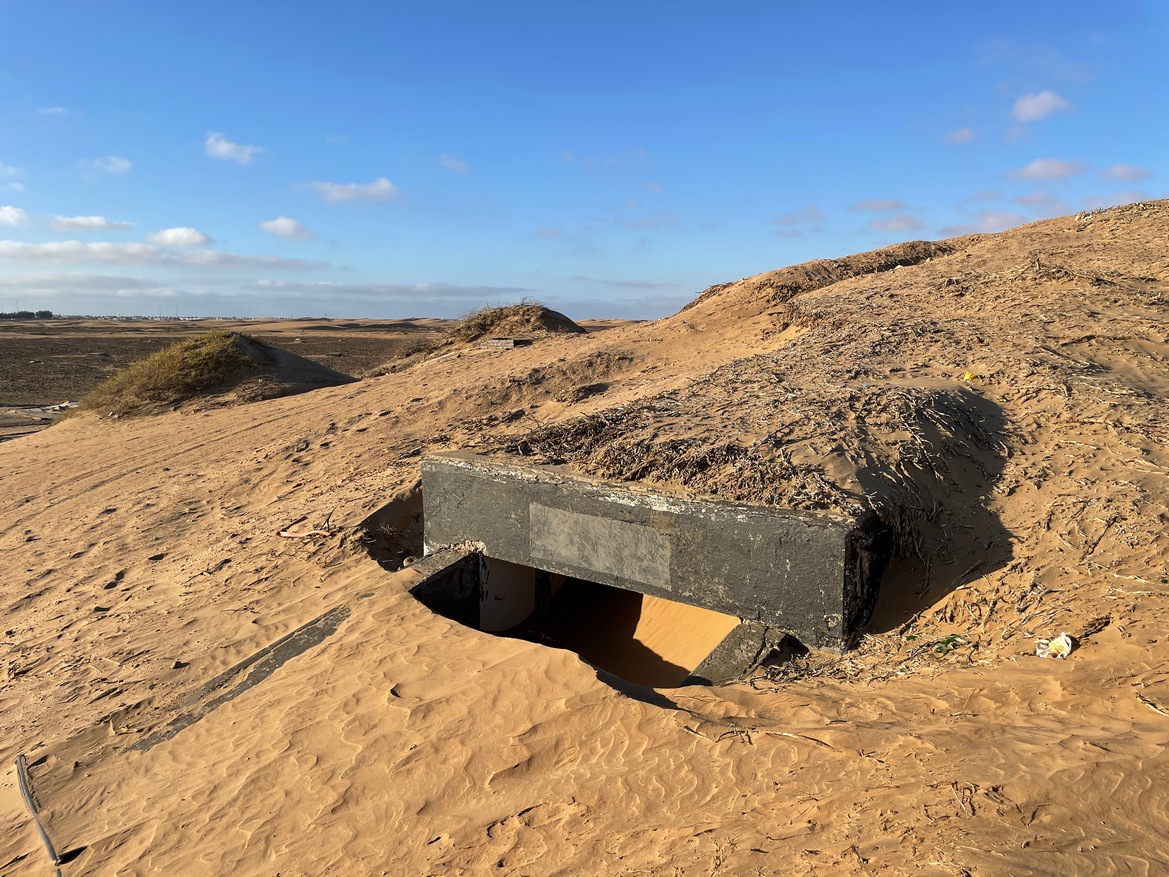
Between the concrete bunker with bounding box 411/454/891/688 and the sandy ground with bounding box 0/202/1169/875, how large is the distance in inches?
8.8

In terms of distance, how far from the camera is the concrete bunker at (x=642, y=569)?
13.8ft

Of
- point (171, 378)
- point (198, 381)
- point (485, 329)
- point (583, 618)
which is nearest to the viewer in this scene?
point (583, 618)

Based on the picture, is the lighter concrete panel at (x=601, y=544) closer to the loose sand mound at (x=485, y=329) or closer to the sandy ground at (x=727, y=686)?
the sandy ground at (x=727, y=686)

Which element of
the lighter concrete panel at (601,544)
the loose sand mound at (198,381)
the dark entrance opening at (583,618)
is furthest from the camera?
the loose sand mound at (198,381)

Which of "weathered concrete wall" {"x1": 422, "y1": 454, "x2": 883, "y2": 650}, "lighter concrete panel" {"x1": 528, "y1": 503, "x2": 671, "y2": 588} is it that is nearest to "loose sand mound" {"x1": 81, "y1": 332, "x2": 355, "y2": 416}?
"weathered concrete wall" {"x1": 422, "y1": 454, "x2": 883, "y2": 650}

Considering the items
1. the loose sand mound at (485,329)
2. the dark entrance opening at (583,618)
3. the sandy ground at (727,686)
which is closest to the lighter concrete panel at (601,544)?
the sandy ground at (727,686)

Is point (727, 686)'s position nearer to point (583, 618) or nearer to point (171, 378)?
point (583, 618)

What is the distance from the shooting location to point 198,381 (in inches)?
601

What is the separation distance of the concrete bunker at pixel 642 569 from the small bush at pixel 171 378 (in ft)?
37.8

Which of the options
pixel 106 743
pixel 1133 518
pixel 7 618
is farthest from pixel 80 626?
pixel 1133 518

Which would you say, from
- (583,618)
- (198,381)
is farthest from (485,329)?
(583,618)

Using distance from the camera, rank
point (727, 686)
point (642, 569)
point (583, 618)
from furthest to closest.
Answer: point (583, 618), point (642, 569), point (727, 686)

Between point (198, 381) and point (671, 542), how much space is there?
14.0 m

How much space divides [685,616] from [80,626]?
5.33m
